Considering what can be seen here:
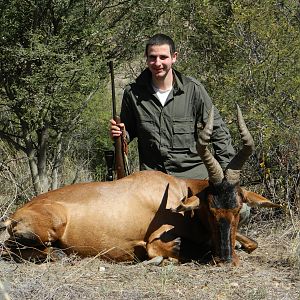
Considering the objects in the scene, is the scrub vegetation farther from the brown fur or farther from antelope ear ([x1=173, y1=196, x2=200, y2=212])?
antelope ear ([x1=173, y1=196, x2=200, y2=212])

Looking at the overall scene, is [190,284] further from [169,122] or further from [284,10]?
[284,10]

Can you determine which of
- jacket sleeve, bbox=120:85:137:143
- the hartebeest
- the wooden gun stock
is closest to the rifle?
the wooden gun stock

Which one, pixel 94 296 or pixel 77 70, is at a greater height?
pixel 77 70

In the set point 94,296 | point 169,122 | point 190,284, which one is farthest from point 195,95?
point 94,296

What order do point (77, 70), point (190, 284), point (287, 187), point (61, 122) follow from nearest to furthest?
1. point (190, 284)
2. point (287, 187)
3. point (77, 70)
4. point (61, 122)

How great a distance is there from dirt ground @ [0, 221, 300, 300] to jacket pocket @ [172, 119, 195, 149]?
1.34 metres

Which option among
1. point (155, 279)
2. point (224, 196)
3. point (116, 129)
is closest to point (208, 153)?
point (224, 196)

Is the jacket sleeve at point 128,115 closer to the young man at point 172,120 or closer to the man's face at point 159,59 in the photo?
the young man at point 172,120

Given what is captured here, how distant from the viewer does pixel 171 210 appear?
6.52 metres

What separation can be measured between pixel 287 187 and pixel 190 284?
2.72 meters

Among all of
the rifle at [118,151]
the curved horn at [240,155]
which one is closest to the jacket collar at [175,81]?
the rifle at [118,151]

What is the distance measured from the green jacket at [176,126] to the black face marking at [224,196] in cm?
101

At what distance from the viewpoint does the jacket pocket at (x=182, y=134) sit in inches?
293

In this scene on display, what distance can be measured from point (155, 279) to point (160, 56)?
8.07 ft
